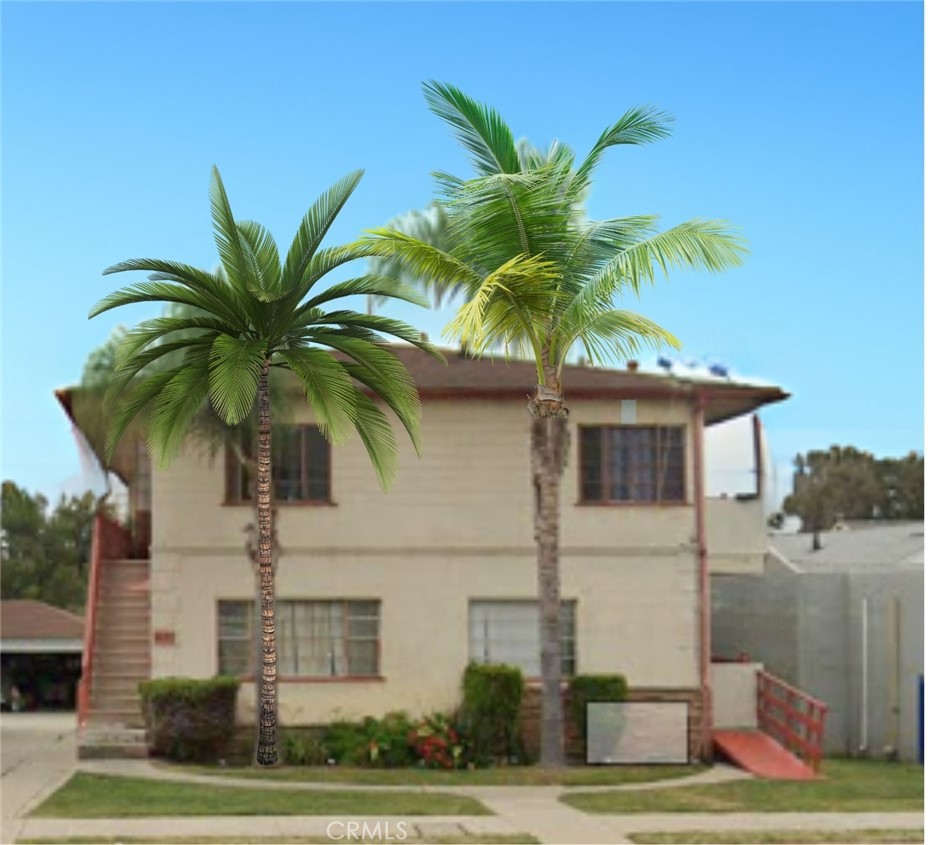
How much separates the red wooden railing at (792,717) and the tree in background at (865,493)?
40.8m

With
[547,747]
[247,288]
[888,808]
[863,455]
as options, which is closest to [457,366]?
[547,747]

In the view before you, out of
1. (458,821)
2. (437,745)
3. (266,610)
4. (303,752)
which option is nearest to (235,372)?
(266,610)

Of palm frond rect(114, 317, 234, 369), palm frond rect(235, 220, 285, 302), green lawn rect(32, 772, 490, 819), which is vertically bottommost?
green lawn rect(32, 772, 490, 819)

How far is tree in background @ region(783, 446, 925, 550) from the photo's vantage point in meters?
70.4

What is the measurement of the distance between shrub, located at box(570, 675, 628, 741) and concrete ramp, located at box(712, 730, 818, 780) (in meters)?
1.99

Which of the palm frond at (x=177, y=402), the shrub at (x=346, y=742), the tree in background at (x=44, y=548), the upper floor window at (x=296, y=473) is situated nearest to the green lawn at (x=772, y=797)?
the shrub at (x=346, y=742)

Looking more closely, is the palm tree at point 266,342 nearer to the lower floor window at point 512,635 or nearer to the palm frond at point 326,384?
the palm frond at point 326,384

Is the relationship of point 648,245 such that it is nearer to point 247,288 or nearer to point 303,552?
point 247,288

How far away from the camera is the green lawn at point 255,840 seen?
19.5 meters

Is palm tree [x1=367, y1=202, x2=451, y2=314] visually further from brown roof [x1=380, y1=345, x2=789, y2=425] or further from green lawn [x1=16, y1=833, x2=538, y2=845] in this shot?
green lawn [x1=16, y1=833, x2=538, y2=845]

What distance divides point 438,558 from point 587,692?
3386 millimetres

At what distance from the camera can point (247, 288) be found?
1661 centimetres

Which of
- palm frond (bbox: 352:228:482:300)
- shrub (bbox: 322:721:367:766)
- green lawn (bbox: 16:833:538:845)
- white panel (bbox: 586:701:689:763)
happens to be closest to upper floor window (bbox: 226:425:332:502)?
shrub (bbox: 322:721:367:766)

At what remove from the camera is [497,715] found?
27.4 metres
